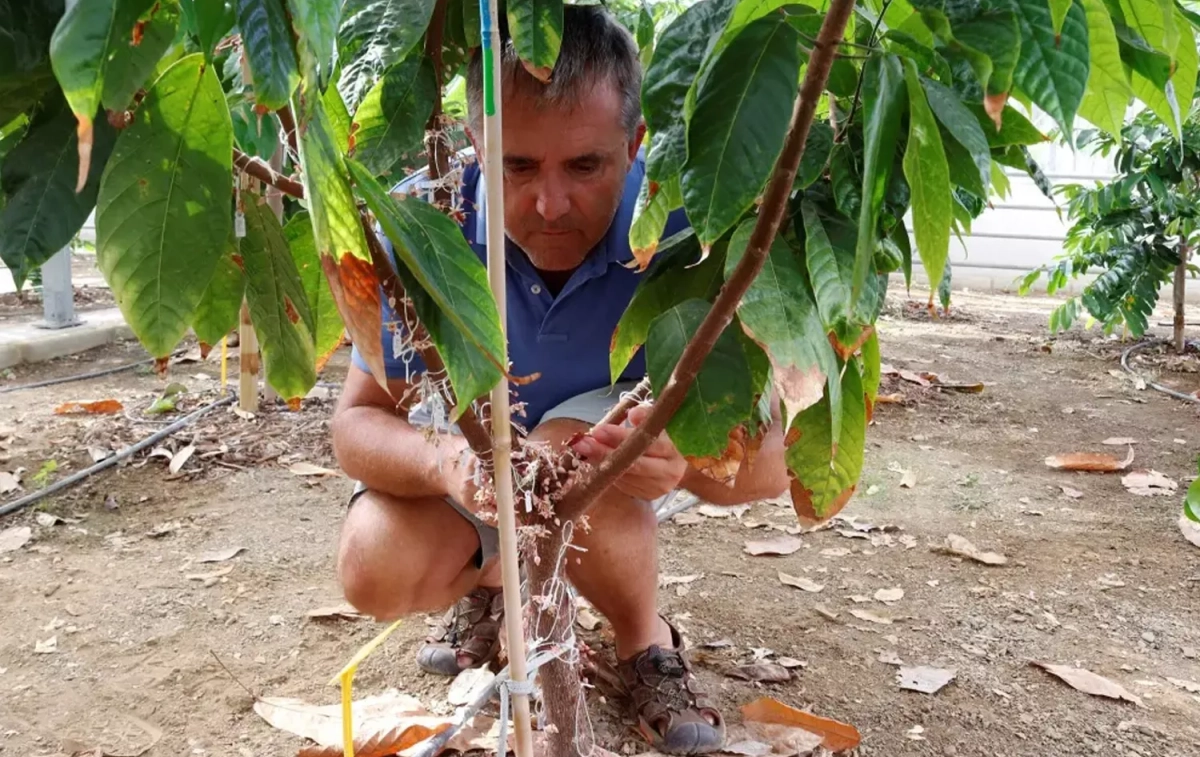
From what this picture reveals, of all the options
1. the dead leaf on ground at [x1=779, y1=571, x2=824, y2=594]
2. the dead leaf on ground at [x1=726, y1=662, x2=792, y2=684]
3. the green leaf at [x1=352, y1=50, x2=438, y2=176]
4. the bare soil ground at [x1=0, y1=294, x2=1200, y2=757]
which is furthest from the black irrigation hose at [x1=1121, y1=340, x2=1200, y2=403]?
the green leaf at [x1=352, y1=50, x2=438, y2=176]

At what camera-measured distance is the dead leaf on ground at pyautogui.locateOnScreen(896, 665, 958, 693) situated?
59.9 inches

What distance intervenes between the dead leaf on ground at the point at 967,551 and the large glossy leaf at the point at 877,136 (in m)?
1.64

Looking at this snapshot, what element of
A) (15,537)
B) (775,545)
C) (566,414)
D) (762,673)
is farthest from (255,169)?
(15,537)

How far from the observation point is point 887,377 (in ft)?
12.0

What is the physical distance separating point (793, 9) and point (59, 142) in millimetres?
453

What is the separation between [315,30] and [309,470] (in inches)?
87.1

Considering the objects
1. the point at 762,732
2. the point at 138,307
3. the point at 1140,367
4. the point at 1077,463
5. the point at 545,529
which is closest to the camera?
the point at 138,307

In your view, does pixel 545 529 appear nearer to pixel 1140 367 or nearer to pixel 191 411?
pixel 191 411

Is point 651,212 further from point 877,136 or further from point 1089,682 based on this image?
point 1089,682

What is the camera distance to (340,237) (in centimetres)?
52

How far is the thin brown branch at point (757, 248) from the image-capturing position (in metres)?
0.60

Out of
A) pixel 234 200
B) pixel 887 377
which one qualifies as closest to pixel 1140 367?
pixel 887 377

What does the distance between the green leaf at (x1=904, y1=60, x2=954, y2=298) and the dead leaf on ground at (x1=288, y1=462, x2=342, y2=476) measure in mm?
2143

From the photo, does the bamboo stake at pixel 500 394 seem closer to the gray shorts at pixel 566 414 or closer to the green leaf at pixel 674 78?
the green leaf at pixel 674 78
